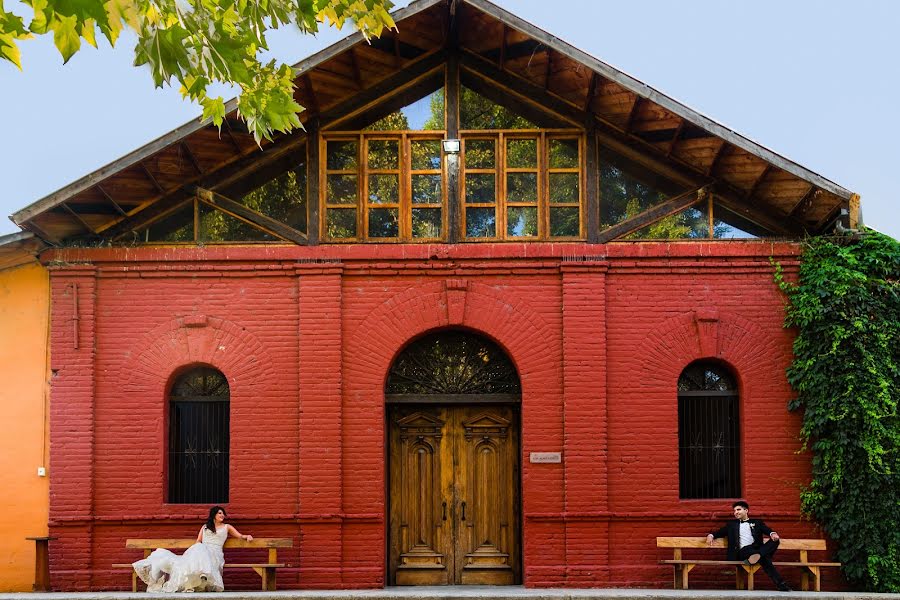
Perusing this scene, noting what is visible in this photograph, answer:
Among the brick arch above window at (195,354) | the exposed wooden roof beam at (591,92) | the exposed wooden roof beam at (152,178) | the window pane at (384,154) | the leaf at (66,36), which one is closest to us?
the leaf at (66,36)

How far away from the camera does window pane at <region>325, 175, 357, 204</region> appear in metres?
14.4

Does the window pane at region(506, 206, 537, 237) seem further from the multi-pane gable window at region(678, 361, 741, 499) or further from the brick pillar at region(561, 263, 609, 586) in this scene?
the multi-pane gable window at region(678, 361, 741, 499)

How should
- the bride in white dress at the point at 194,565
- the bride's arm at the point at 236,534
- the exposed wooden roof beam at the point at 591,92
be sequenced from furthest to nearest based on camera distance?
the exposed wooden roof beam at the point at 591,92, the bride's arm at the point at 236,534, the bride in white dress at the point at 194,565

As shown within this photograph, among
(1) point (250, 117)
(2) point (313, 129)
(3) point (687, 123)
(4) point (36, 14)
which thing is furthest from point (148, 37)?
(3) point (687, 123)

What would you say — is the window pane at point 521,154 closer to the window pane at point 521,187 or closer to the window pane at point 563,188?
the window pane at point 521,187

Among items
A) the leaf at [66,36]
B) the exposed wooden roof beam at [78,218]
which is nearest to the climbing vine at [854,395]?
the exposed wooden roof beam at [78,218]

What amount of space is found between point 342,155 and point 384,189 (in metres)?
0.72

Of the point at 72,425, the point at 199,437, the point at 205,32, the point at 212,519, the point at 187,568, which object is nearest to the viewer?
the point at 205,32

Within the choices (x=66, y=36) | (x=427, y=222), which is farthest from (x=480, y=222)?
(x=66, y=36)

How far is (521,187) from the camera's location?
14.4m

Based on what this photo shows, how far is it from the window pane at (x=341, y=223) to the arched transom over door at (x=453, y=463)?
5.73ft

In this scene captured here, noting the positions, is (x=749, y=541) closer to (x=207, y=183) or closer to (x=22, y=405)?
(x=207, y=183)

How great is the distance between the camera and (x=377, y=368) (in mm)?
14117

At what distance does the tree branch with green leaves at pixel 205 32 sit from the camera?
6312 millimetres
